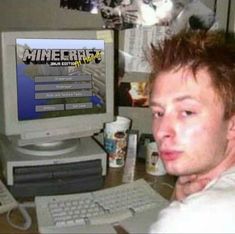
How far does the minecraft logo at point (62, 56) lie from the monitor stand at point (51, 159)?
0.27 m

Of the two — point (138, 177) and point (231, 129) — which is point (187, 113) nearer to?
point (231, 129)

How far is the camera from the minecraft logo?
1.43 meters

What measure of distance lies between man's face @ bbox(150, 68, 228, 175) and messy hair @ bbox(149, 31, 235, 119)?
15mm

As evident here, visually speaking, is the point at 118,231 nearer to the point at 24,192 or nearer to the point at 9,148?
the point at 24,192

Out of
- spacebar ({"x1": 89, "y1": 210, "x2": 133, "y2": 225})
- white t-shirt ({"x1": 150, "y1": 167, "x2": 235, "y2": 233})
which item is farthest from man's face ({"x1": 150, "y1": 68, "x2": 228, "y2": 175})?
spacebar ({"x1": 89, "y1": 210, "x2": 133, "y2": 225})

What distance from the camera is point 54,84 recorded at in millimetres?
1475

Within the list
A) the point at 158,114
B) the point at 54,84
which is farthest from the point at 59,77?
the point at 158,114

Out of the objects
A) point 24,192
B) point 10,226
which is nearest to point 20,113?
point 24,192

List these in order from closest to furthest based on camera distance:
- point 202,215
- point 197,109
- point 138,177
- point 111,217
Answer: point 202,215
point 197,109
point 111,217
point 138,177

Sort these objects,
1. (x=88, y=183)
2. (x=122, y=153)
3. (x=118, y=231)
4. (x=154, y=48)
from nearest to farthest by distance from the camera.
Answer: (x=154, y=48), (x=118, y=231), (x=88, y=183), (x=122, y=153)

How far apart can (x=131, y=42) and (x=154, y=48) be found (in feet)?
2.13

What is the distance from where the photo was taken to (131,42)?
5.67 ft

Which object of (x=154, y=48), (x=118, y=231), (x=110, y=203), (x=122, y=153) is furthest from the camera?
(x=122, y=153)

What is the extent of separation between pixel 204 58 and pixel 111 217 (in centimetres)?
53
